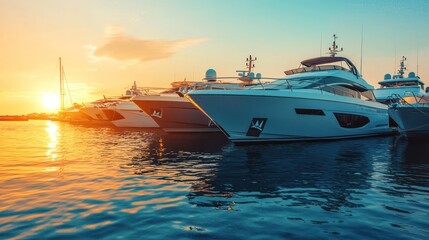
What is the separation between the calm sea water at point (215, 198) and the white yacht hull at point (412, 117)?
7445mm

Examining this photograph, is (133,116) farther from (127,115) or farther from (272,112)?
(272,112)

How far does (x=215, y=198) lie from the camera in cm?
719

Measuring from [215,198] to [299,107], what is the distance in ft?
33.4

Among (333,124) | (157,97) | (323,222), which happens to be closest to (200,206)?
(323,222)

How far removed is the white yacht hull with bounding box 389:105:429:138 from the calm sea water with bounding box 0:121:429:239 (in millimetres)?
7445

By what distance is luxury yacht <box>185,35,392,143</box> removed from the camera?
15.6 meters

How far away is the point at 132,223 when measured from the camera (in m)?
5.49

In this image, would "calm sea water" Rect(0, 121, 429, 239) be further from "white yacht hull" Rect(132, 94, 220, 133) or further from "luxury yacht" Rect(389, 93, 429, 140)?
"white yacht hull" Rect(132, 94, 220, 133)

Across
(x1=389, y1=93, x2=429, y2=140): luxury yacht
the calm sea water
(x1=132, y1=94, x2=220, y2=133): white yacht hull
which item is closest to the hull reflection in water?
the calm sea water

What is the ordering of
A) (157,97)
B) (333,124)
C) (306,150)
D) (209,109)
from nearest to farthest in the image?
(306,150) < (209,109) < (333,124) < (157,97)

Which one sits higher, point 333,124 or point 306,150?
point 333,124

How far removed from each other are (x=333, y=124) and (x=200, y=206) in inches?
536

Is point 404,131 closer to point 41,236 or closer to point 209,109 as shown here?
point 209,109

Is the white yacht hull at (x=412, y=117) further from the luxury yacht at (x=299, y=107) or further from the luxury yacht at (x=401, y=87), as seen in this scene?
the luxury yacht at (x=401, y=87)
